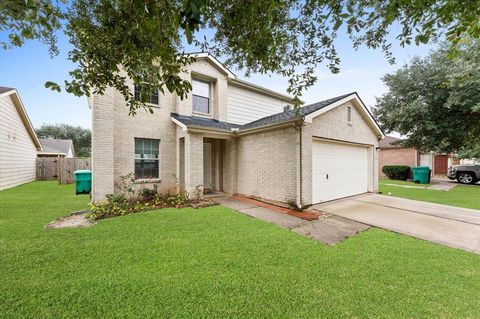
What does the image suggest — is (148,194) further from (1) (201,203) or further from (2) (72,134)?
(2) (72,134)

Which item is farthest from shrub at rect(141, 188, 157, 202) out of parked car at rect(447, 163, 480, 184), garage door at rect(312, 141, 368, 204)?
parked car at rect(447, 163, 480, 184)

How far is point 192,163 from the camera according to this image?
8109 millimetres

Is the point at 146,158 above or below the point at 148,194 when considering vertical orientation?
above

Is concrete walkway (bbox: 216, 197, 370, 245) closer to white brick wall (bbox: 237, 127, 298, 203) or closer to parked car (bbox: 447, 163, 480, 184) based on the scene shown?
white brick wall (bbox: 237, 127, 298, 203)

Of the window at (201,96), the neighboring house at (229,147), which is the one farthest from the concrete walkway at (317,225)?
the window at (201,96)

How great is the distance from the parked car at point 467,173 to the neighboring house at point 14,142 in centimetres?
2965

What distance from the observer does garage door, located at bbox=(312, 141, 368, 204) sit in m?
7.64

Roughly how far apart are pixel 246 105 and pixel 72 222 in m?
9.66

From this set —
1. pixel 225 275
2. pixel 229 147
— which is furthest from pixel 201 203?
pixel 225 275

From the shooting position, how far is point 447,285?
2.91 metres

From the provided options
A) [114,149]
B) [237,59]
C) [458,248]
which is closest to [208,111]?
[114,149]

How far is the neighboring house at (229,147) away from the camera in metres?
7.27

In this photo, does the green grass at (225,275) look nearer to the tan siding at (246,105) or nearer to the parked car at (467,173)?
the tan siding at (246,105)

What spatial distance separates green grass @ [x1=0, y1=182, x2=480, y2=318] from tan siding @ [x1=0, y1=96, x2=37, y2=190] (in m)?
9.96
